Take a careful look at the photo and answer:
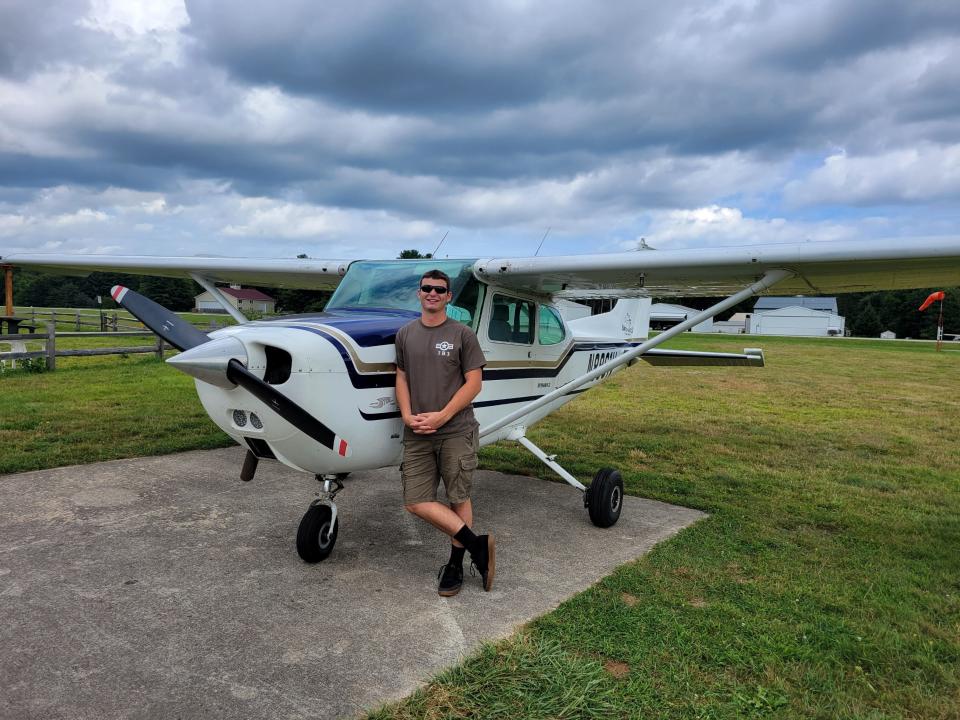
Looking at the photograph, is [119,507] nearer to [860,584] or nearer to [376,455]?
[376,455]

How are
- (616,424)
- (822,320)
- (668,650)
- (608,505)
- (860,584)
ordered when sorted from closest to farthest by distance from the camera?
(668,650) < (860,584) < (608,505) < (616,424) < (822,320)

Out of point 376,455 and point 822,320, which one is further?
point 822,320

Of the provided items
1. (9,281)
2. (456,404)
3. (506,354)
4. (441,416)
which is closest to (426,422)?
(441,416)

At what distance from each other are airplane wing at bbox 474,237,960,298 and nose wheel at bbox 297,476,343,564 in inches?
78.4

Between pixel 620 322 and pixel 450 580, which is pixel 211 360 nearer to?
pixel 450 580

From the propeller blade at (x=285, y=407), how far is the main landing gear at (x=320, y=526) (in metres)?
0.46

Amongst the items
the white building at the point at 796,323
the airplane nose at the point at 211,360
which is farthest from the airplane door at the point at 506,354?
the white building at the point at 796,323

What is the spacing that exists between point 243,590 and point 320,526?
59 centimetres

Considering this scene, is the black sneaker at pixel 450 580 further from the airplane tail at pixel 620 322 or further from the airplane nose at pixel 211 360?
the airplane tail at pixel 620 322

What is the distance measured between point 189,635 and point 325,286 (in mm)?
4540

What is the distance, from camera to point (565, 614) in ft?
11.3

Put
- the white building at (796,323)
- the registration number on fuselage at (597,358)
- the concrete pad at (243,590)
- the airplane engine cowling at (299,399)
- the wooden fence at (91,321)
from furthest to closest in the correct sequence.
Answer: the white building at (796,323) → the wooden fence at (91,321) → the registration number on fuselage at (597,358) → the airplane engine cowling at (299,399) → the concrete pad at (243,590)

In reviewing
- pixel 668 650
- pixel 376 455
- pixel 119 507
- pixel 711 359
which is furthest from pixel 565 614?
pixel 711 359

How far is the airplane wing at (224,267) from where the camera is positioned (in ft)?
20.0
